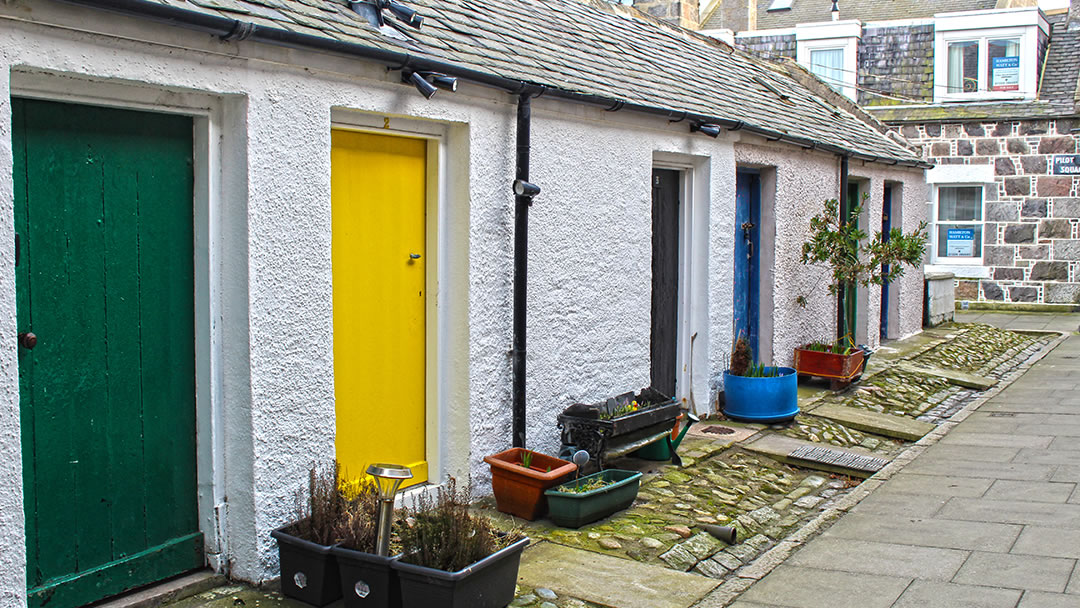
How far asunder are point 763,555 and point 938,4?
20.1 metres

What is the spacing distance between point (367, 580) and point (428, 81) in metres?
2.67

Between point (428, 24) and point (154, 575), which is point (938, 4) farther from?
point (154, 575)

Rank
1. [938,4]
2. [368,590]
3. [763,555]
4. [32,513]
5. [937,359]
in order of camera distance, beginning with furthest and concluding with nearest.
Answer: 1. [938,4]
2. [937,359]
3. [763,555]
4. [368,590]
5. [32,513]

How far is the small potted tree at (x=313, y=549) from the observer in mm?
4738

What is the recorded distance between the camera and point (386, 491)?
4422 mm

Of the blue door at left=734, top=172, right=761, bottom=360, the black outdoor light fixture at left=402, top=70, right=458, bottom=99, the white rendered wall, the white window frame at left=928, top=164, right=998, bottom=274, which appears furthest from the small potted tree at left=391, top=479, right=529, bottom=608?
the white window frame at left=928, top=164, right=998, bottom=274

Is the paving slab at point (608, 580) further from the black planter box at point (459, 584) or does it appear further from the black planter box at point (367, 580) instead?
the black planter box at point (367, 580)

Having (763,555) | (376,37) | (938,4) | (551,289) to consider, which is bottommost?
(763,555)

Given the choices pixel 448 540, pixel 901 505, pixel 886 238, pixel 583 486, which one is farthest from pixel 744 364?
pixel 886 238

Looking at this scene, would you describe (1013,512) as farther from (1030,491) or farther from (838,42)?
(838,42)

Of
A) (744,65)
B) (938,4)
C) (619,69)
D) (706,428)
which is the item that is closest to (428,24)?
(619,69)

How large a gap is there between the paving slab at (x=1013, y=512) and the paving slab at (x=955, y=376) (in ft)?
17.1

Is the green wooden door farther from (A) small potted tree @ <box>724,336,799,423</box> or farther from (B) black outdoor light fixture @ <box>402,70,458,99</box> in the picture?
(A) small potted tree @ <box>724,336,799,423</box>

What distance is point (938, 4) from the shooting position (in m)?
22.7
